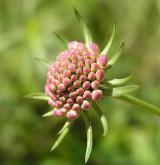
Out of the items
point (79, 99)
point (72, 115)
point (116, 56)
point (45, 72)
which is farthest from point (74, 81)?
point (45, 72)

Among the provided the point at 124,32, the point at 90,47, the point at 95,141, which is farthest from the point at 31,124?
the point at 90,47

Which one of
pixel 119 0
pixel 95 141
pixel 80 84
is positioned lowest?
pixel 95 141

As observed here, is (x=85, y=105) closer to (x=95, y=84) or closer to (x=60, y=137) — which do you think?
(x=95, y=84)

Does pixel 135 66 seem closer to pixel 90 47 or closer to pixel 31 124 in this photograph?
pixel 31 124

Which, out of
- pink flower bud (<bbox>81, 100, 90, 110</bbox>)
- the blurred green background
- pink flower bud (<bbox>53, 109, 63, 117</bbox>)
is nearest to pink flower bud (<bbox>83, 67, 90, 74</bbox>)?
pink flower bud (<bbox>81, 100, 90, 110</bbox>)

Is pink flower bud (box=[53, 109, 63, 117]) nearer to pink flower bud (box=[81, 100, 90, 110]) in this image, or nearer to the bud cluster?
the bud cluster

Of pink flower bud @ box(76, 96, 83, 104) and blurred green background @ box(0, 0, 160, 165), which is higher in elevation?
pink flower bud @ box(76, 96, 83, 104)

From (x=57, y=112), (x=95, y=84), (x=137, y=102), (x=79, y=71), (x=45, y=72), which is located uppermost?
(x=79, y=71)
